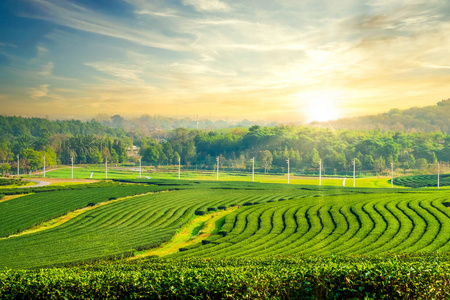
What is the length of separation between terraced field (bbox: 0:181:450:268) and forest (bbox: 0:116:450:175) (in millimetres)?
67337

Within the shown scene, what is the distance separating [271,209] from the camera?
37906 mm

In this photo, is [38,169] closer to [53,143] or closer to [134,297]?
[53,143]

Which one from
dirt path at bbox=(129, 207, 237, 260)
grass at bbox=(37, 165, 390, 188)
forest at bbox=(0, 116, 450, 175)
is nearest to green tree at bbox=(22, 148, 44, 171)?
forest at bbox=(0, 116, 450, 175)

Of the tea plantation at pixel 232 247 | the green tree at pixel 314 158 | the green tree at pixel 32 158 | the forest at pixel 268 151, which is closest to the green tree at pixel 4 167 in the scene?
the forest at pixel 268 151

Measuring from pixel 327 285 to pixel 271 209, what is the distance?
29073 millimetres

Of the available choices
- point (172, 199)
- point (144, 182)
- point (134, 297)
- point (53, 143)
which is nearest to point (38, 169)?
point (53, 143)

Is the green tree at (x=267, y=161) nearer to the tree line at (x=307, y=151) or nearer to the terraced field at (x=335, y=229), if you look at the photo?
the tree line at (x=307, y=151)

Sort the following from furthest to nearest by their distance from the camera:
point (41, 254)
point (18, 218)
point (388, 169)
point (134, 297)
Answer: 1. point (388, 169)
2. point (18, 218)
3. point (41, 254)
4. point (134, 297)

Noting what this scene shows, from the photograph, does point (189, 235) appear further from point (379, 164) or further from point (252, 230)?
point (379, 164)

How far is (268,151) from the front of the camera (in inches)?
4469

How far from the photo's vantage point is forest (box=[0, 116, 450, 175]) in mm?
108312

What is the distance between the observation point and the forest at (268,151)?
355ft

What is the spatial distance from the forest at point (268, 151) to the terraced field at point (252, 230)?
67337 mm

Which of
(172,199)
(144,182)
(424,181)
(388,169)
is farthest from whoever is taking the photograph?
(388,169)
